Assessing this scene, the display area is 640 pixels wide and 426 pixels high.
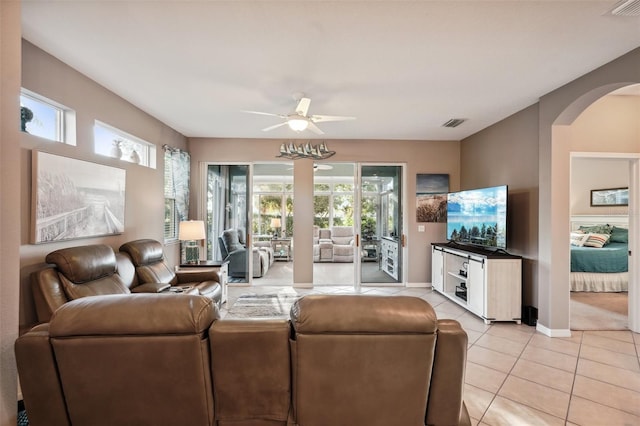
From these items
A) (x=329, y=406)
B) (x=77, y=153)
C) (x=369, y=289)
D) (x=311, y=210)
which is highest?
(x=77, y=153)

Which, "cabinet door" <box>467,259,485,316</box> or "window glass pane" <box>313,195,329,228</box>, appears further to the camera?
"window glass pane" <box>313,195,329,228</box>

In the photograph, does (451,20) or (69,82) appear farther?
(69,82)

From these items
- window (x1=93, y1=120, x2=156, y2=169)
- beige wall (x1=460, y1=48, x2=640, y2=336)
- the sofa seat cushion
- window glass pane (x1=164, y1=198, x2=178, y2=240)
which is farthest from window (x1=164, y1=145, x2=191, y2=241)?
beige wall (x1=460, y1=48, x2=640, y2=336)

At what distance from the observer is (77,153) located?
2.89 meters

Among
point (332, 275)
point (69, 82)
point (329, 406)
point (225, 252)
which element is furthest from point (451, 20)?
point (332, 275)

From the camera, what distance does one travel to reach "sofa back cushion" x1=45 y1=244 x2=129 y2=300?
247 cm

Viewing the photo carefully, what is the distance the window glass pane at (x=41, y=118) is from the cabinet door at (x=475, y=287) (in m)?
4.95

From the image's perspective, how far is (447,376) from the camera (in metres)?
1.25

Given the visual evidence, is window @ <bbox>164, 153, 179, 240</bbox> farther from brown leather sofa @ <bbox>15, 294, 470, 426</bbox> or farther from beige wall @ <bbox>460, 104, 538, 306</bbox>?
beige wall @ <bbox>460, 104, 538, 306</bbox>

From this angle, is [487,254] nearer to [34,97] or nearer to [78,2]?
[78,2]

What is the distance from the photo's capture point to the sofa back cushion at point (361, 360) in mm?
1192

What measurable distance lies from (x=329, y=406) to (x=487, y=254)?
3493 millimetres

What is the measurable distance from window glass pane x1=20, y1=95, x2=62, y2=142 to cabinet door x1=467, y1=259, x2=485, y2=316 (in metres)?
4.95

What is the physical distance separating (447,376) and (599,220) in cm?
743
